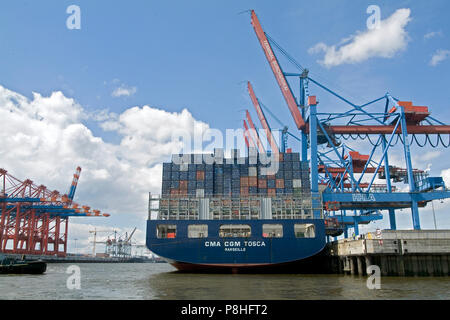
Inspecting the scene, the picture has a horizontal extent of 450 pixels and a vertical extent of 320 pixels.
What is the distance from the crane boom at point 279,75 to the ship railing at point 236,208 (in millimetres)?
11442

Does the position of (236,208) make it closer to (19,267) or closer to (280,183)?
(280,183)

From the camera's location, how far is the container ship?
31.3 m

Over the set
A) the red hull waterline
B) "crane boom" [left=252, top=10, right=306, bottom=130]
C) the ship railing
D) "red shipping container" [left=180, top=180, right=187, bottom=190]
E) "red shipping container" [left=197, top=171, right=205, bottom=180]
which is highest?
"crane boom" [left=252, top=10, right=306, bottom=130]

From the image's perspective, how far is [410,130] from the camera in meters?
41.3

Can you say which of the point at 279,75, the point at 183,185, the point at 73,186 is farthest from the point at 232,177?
the point at 73,186

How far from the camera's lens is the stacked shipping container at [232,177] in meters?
41.2

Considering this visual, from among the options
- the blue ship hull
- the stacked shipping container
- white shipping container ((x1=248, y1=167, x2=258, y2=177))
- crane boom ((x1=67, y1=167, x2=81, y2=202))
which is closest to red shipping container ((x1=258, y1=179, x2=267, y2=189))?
the stacked shipping container

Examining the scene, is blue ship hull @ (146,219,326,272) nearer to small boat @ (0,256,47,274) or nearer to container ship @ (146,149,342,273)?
container ship @ (146,149,342,273)

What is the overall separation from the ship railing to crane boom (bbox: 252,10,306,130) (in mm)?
11442

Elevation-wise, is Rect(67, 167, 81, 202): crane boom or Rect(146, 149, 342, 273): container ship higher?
Rect(67, 167, 81, 202): crane boom

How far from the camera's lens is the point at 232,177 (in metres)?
42.2

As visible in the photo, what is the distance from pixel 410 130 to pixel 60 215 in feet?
248
